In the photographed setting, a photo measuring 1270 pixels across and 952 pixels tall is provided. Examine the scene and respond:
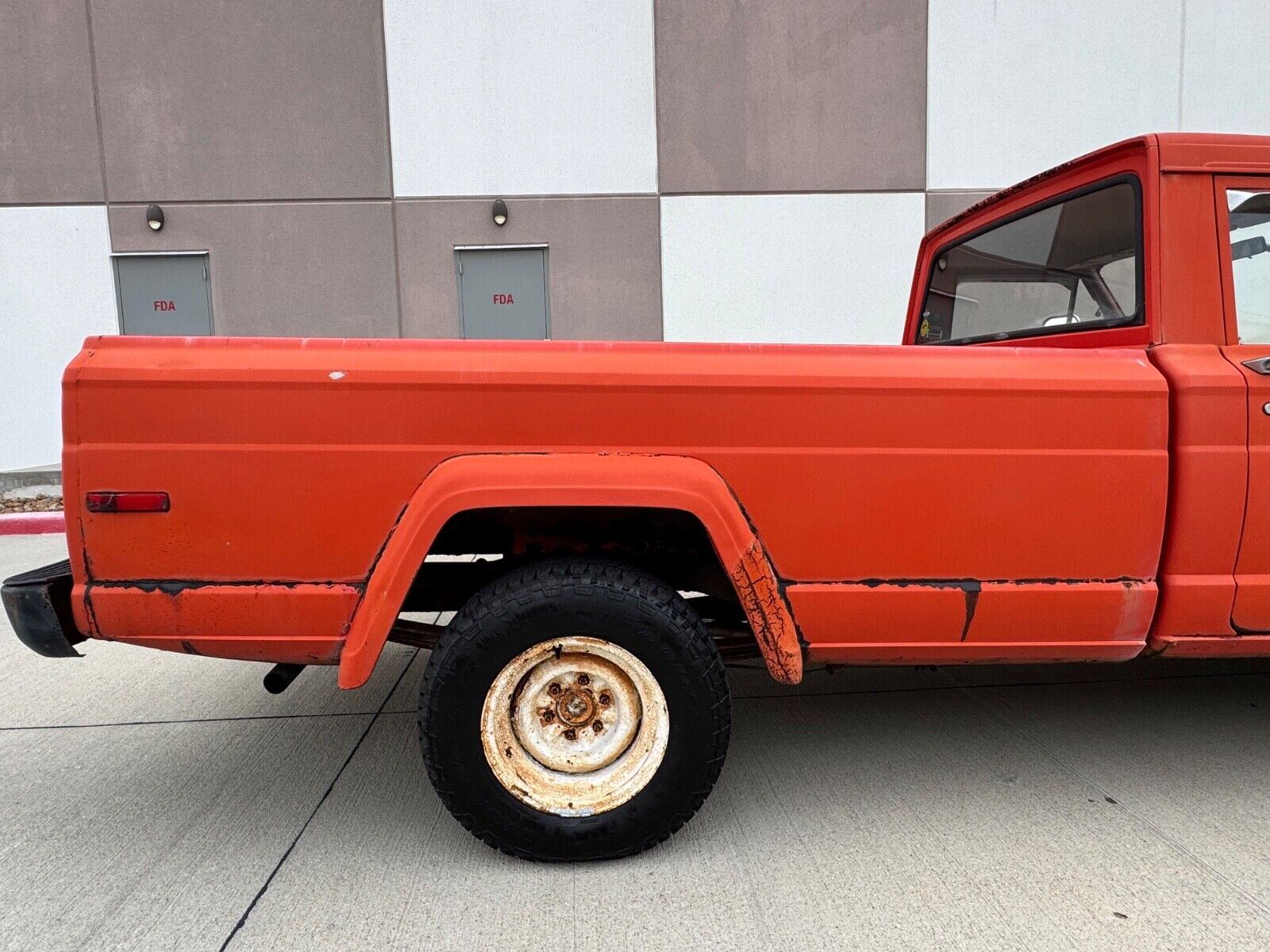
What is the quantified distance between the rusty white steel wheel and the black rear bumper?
1.23m

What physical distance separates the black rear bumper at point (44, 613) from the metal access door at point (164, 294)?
7.38 m

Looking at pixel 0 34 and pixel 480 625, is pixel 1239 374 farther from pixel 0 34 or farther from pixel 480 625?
pixel 0 34

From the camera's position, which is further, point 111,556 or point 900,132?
point 900,132

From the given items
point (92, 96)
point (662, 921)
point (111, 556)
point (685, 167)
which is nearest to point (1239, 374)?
point (662, 921)

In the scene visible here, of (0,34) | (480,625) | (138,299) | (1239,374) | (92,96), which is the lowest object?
(480,625)

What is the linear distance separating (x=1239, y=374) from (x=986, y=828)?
1.53 metres

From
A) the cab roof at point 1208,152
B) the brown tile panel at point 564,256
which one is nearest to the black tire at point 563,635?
the cab roof at point 1208,152

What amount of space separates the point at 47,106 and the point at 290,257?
306cm

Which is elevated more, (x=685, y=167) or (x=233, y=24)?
(x=233, y=24)

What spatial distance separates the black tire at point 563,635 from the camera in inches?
78.5

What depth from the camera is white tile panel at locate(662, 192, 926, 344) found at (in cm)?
846

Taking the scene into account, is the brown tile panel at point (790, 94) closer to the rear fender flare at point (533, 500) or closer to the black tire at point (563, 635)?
the rear fender flare at point (533, 500)

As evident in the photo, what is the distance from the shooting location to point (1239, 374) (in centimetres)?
212

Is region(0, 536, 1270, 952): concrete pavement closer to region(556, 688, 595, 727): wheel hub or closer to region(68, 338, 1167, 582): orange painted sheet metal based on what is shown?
region(556, 688, 595, 727): wheel hub
